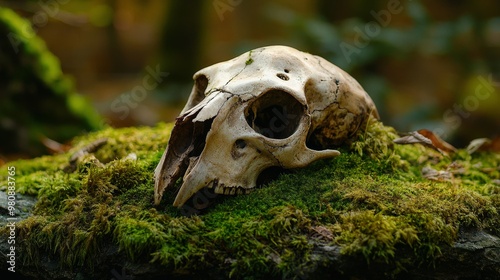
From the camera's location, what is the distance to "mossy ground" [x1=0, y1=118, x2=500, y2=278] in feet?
9.50

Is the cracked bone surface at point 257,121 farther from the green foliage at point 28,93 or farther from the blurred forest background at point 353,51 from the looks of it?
the blurred forest background at point 353,51

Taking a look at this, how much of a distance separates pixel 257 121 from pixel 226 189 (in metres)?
0.63

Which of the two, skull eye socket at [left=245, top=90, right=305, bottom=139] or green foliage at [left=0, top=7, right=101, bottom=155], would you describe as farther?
green foliage at [left=0, top=7, right=101, bottom=155]

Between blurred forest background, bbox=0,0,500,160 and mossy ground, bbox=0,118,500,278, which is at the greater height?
mossy ground, bbox=0,118,500,278

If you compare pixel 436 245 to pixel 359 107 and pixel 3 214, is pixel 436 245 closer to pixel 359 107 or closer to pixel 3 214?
pixel 359 107

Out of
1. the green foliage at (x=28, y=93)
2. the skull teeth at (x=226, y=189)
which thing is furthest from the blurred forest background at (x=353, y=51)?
the skull teeth at (x=226, y=189)

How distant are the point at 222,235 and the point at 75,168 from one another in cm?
180

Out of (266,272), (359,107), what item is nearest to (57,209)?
(266,272)

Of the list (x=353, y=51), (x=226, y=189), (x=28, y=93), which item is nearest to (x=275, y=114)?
(x=226, y=189)

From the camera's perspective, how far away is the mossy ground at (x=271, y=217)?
2895 mm

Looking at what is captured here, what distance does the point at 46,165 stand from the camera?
4672 mm

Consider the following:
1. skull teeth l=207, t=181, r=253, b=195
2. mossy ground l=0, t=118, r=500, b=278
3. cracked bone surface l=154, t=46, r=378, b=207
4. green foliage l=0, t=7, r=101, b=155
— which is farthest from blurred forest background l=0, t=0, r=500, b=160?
skull teeth l=207, t=181, r=253, b=195

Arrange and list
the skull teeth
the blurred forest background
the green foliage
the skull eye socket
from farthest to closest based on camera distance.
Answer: the blurred forest background → the green foliage → the skull eye socket → the skull teeth

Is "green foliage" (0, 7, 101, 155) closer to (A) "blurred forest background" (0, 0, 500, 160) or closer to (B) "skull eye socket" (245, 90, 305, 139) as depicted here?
(A) "blurred forest background" (0, 0, 500, 160)
